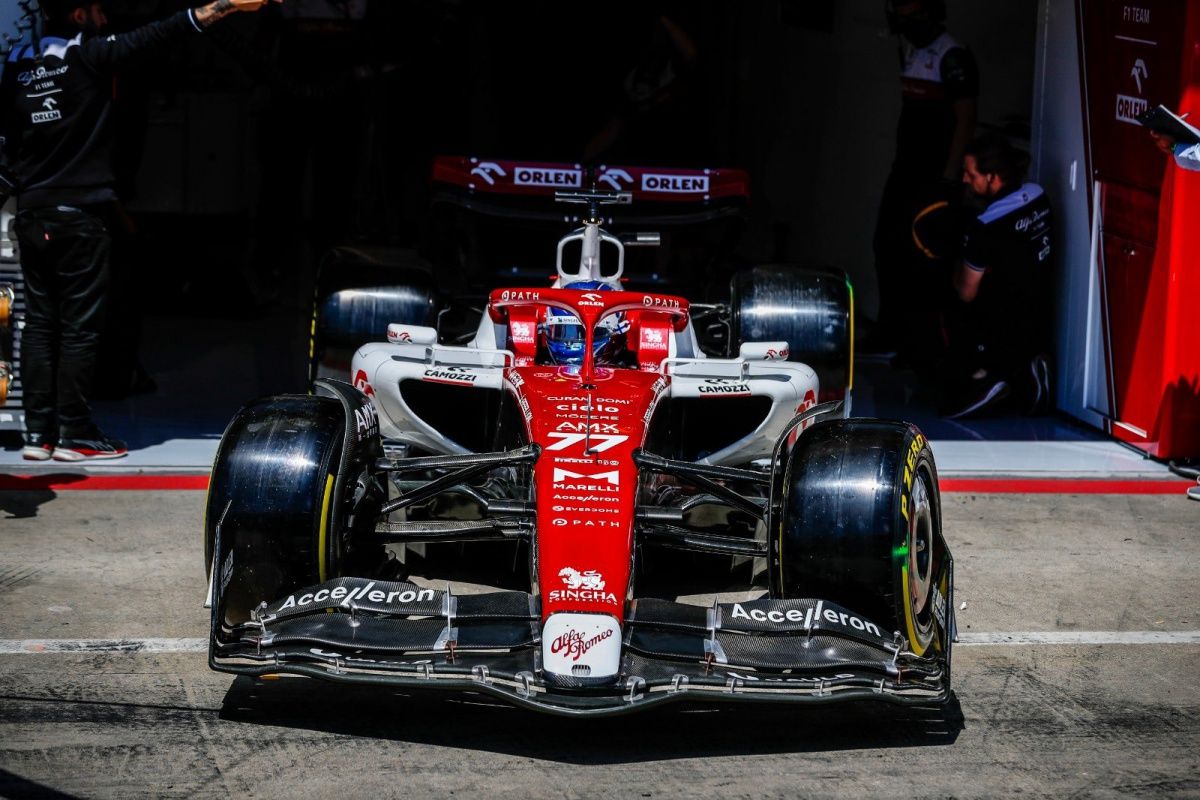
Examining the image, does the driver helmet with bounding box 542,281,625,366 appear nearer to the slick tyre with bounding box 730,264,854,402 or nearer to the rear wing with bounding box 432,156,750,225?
the slick tyre with bounding box 730,264,854,402

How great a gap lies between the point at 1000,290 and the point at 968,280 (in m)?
0.19

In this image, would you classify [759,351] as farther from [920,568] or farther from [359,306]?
[359,306]

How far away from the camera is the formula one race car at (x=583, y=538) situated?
4.53 meters

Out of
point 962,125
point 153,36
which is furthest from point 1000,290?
point 153,36

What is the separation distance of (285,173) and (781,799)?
8.60m

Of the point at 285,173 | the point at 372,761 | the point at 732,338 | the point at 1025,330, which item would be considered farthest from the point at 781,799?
the point at 285,173

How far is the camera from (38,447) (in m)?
7.95

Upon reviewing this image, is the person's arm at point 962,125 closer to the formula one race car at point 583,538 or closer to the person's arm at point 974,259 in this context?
the person's arm at point 974,259

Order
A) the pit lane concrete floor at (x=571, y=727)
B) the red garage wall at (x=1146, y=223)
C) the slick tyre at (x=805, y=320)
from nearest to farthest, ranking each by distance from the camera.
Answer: the pit lane concrete floor at (x=571, y=727)
the slick tyre at (x=805, y=320)
the red garage wall at (x=1146, y=223)

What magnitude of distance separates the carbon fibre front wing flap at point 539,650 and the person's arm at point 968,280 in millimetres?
5010

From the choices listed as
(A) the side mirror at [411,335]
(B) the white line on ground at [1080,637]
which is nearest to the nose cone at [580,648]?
(B) the white line on ground at [1080,637]

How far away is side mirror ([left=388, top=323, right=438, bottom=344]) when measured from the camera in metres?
6.79

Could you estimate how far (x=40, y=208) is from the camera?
7609 mm

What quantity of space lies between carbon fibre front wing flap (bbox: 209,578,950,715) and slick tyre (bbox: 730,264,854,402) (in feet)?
9.51
